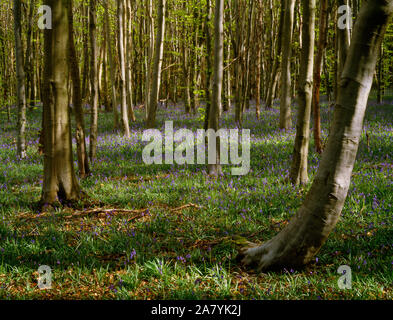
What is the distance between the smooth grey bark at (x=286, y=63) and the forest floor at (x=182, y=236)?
3.34 metres

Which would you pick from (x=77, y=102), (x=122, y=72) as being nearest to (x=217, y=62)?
(x=77, y=102)

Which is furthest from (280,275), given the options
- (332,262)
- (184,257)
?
(184,257)

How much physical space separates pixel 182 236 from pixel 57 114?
305 centimetres

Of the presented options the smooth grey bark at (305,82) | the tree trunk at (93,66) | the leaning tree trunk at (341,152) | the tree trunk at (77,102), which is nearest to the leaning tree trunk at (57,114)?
the tree trunk at (77,102)

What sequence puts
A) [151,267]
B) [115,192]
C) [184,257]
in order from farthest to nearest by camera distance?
[115,192]
[184,257]
[151,267]

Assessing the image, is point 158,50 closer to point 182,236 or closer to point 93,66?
point 93,66

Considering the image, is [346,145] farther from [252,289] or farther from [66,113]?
[66,113]

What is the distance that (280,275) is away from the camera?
3.26m

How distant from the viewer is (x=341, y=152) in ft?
9.03

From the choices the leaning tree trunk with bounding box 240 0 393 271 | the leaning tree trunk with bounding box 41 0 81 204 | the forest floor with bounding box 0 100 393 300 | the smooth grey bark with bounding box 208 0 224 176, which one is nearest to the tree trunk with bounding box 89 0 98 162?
the forest floor with bounding box 0 100 393 300

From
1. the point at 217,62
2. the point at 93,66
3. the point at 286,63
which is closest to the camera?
the point at 217,62

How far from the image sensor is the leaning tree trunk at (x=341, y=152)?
2.54 metres
